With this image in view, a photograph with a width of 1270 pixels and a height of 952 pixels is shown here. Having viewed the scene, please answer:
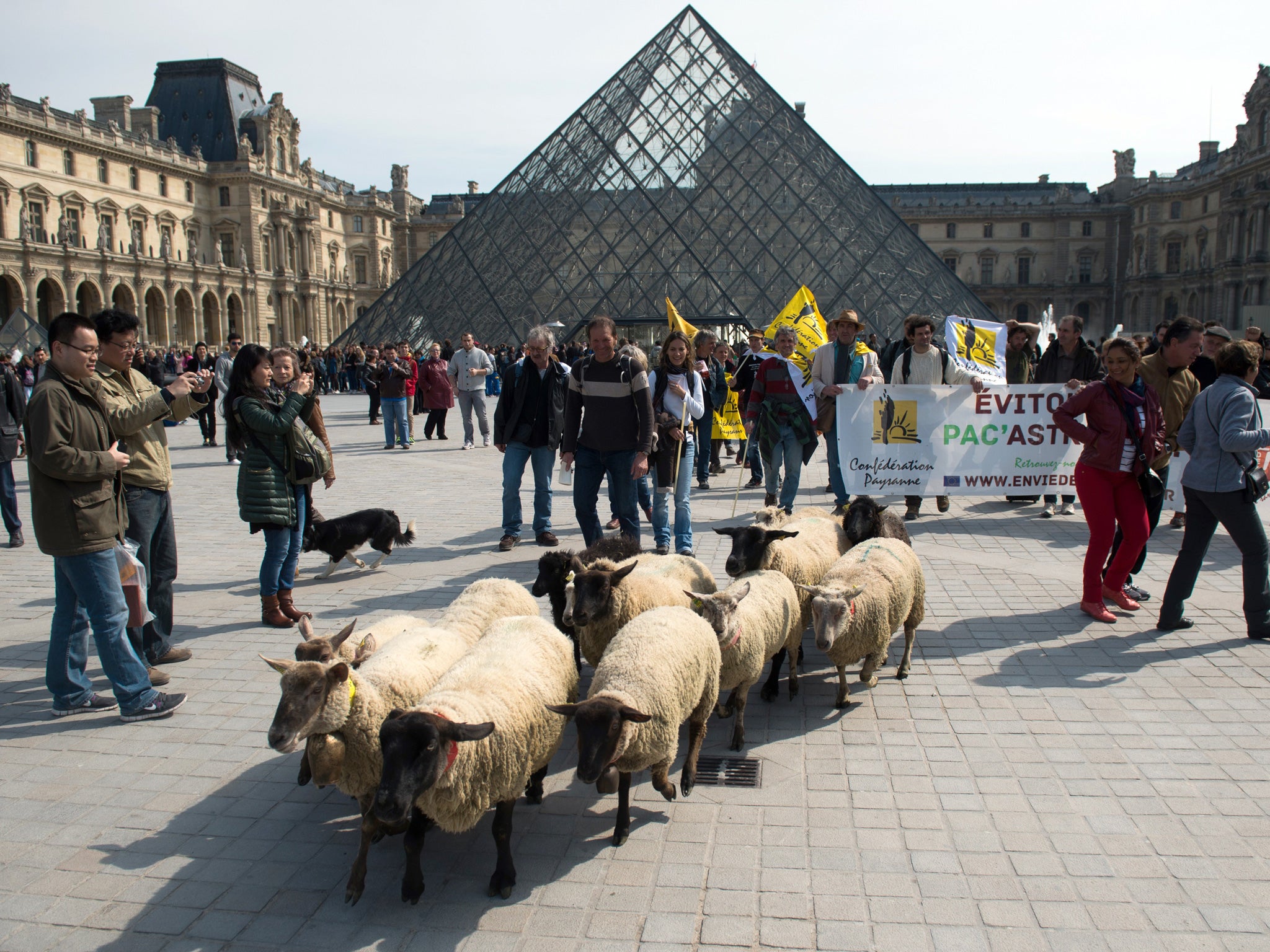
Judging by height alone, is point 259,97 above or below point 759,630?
above

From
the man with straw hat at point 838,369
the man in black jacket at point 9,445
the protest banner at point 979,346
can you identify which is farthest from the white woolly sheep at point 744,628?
the man in black jacket at point 9,445

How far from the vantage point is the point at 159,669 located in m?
4.36

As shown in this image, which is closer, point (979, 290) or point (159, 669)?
point (159, 669)

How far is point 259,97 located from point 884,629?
82.2 m

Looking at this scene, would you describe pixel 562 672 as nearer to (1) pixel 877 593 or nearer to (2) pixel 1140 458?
(1) pixel 877 593

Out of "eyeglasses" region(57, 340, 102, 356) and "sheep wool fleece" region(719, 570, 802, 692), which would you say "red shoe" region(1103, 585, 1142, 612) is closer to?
"sheep wool fleece" region(719, 570, 802, 692)

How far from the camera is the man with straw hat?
24.4 ft

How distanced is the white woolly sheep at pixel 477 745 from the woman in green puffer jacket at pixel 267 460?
2.34m

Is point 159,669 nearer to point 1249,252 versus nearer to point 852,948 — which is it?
point 852,948

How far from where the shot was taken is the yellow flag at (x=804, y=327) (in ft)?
25.6

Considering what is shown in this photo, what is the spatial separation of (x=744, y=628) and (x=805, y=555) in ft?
3.76

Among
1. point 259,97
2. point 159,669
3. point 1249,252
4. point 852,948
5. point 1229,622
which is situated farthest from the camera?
point 259,97

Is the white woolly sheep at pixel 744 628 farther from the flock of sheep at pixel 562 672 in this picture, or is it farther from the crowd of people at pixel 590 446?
the crowd of people at pixel 590 446

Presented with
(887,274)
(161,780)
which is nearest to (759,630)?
(161,780)
